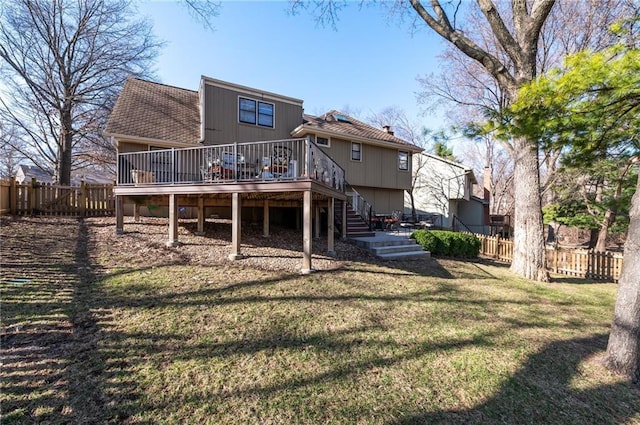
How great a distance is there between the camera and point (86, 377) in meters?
2.84

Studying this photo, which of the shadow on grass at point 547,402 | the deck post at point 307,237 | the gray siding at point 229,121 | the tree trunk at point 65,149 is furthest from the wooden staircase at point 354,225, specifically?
the tree trunk at point 65,149

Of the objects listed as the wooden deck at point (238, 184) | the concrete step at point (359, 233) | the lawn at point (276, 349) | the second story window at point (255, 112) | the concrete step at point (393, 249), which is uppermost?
the second story window at point (255, 112)

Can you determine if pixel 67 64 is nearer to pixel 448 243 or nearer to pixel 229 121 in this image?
pixel 229 121

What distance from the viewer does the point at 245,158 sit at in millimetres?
8695

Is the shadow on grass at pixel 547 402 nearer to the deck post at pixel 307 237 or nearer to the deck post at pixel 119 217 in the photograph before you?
the deck post at pixel 307 237

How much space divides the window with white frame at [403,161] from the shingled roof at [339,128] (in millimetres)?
567

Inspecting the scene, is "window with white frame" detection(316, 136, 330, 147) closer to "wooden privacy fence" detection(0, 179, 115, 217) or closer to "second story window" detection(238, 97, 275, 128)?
"second story window" detection(238, 97, 275, 128)

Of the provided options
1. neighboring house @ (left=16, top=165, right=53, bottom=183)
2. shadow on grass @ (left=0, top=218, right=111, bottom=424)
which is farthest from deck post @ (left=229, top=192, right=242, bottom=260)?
neighboring house @ (left=16, top=165, right=53, bottom=183)

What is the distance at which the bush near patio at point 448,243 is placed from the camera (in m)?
11.2

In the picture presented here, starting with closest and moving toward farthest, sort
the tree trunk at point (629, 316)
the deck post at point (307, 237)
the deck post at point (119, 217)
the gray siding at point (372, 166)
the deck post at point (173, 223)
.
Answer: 1. the tree trunk at point (629, 316)
2. the deck post at point (307, 237)
3. the deck post at point (173, 223)
4. the deck post at point (119, 217)
5. the gray siding at point (372, 166)

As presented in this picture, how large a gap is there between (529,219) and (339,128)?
33.3 feet

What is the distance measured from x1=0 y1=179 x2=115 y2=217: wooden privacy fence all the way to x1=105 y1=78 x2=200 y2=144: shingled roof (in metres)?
2.72

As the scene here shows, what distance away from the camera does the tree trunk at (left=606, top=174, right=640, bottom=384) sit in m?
3.76

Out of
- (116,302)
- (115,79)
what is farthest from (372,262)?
(115,79)
